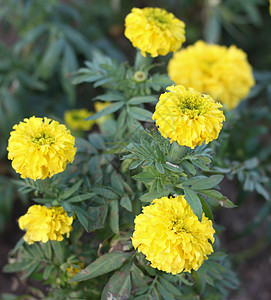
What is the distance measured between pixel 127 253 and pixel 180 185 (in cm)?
24

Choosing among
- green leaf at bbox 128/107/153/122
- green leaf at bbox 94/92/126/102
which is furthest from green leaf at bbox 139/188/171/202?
green leaf at bbox 94/92/126/102

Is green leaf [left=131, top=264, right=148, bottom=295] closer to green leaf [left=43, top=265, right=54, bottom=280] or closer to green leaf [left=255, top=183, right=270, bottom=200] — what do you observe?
green leaf [left=43, top=265, right=54, bottom=280]

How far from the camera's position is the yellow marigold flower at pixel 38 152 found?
80 centimetres

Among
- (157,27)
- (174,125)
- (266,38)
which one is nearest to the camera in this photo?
(174,125)

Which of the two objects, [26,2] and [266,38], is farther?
[266,38]

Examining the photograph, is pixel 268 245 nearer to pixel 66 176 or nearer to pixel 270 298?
pixel 270 298

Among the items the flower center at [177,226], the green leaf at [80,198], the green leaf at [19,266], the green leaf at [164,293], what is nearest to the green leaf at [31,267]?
the green leaf at [19,266]

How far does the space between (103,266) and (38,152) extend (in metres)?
0.34

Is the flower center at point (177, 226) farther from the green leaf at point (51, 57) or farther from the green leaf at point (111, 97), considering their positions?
the green leaf at point (51, 57)

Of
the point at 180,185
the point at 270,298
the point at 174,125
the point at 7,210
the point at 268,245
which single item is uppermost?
the point at 174,125

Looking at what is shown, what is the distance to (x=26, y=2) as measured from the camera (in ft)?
6.27

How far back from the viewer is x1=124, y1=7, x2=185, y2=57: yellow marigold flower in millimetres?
992

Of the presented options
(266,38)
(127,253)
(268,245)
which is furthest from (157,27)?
(266,38)

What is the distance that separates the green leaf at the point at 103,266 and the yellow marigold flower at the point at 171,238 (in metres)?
0.15
